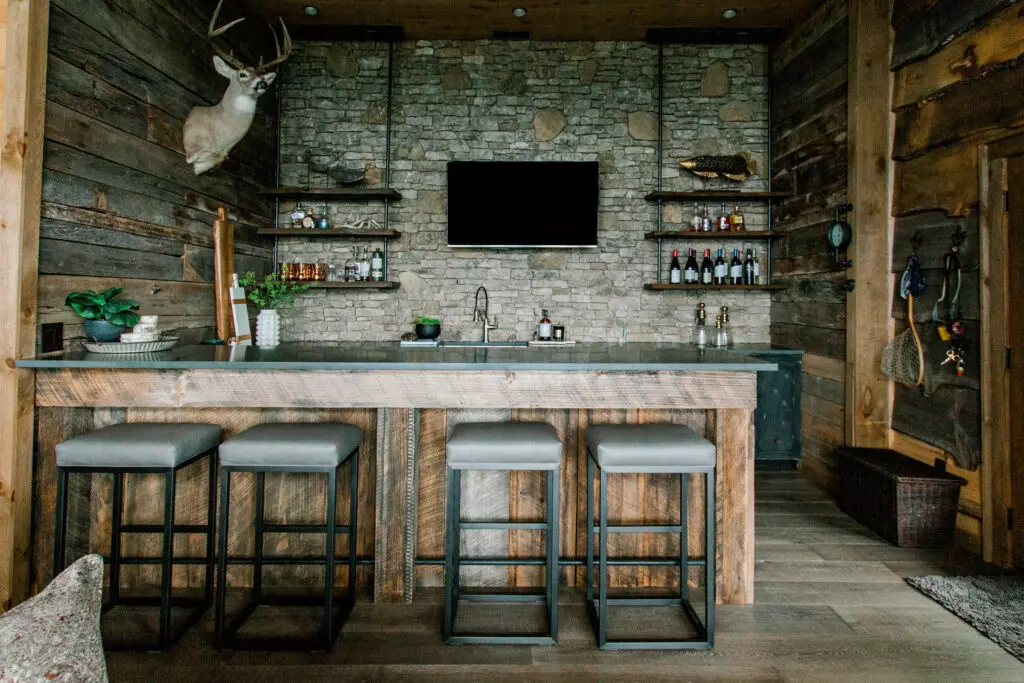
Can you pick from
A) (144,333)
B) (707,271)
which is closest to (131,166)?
(144,333)

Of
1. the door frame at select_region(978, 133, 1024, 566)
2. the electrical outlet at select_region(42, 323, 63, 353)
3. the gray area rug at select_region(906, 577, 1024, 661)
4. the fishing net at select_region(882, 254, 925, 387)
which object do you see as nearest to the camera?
the gray area rug at select_region(906, 577, 1024, 661)

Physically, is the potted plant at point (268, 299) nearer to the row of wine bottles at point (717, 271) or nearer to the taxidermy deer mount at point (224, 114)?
the taxidermy deer mount at point (224, 114)

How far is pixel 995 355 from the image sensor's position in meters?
2.72

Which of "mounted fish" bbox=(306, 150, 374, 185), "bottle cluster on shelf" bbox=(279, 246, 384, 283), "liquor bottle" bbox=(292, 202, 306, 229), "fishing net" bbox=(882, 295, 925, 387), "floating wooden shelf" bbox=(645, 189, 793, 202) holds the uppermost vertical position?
"mounted fish" bbox=(306, 150, 374, 185)

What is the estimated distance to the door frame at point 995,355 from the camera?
2.68 m

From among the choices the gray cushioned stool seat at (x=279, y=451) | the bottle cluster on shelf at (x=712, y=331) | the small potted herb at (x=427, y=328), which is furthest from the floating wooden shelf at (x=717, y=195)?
the gray cushioned stool seat at (x=279, y=451)

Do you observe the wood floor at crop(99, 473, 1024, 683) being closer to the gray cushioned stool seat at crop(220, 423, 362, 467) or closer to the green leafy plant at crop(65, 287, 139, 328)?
the gray cushioned stool seat at crop(220, 423, 362, 467)

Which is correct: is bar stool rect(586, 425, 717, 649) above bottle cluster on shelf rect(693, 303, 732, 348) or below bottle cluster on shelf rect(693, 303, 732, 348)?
below

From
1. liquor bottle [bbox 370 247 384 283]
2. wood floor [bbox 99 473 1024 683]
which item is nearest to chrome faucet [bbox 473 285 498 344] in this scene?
liquor bottle [bbox 370 247 384 283]

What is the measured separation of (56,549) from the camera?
196cm

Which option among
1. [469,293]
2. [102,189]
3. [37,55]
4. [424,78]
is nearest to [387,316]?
[469,293]

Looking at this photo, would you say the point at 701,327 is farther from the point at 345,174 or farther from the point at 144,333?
the point at 144,333

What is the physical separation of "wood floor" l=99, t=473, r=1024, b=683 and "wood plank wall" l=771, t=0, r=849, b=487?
1.62 m

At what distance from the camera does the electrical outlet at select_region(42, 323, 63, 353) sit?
2324mm
